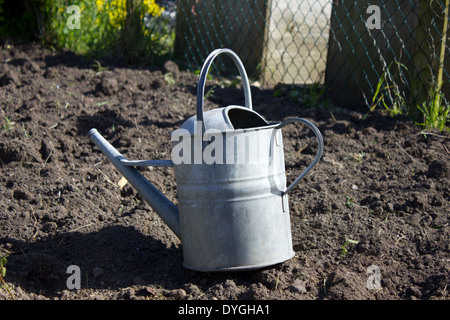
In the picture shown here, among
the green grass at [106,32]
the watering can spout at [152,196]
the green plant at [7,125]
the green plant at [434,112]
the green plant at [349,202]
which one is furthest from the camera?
the green grass at [106,32]

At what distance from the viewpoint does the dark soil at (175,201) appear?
6.52ft

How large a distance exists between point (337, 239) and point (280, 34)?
7.89ft

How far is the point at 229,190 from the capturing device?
76.1 inches

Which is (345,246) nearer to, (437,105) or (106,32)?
(437,105)

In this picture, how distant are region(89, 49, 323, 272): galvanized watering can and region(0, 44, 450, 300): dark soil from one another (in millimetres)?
118

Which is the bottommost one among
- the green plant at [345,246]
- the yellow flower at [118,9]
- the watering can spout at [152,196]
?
the green plant at [345,246]

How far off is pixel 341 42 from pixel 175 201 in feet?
6.04

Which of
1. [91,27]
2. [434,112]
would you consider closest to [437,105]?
[434,112]

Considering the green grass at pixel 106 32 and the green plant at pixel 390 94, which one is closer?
the green plant at pixel 390 94

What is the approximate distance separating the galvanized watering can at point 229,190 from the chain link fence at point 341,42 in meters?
1.53

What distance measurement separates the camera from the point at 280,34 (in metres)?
4.23

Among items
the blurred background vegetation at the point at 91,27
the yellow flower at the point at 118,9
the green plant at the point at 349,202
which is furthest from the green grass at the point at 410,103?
the yellow flower at the point at 118,9

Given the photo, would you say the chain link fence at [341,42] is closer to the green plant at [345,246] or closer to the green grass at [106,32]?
the green grass at [106,32]

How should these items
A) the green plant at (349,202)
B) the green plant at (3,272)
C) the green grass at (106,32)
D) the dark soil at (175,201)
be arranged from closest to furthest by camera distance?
the green plant at (3,272), the dark soil at (175,201), the green plant at (349,202), the green grass at (106,32)
